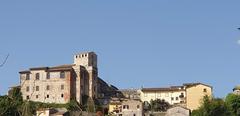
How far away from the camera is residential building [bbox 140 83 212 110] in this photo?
77.4m

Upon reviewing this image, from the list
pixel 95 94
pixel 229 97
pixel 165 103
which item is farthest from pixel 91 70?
pixel 229 97

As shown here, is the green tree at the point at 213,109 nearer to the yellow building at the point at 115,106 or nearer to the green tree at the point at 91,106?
the yellow building at the point at 115,106

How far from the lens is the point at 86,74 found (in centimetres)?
7912

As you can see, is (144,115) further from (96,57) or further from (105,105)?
(96,57)

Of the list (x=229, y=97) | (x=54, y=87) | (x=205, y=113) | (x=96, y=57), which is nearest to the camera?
(x=205, y=113)

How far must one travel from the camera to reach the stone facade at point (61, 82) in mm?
76188

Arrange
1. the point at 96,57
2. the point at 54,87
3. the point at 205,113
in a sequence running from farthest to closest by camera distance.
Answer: the point at 96,57 < the point at 54,87 < the point at 205,113

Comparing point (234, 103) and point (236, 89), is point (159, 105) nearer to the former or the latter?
point (236, 89)

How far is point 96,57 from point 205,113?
24.5m

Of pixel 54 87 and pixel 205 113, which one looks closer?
pixel 205 113

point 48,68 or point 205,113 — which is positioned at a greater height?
point 48,68

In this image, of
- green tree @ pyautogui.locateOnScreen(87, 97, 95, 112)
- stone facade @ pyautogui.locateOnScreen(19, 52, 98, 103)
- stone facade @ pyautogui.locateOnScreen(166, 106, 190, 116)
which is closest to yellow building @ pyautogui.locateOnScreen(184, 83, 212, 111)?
stone facade @ pyautogui.locateOnScreen(166, 106, 190, 116)

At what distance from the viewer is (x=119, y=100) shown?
→ 79.7 metres

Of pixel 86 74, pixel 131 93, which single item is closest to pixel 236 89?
pixel 131 93
